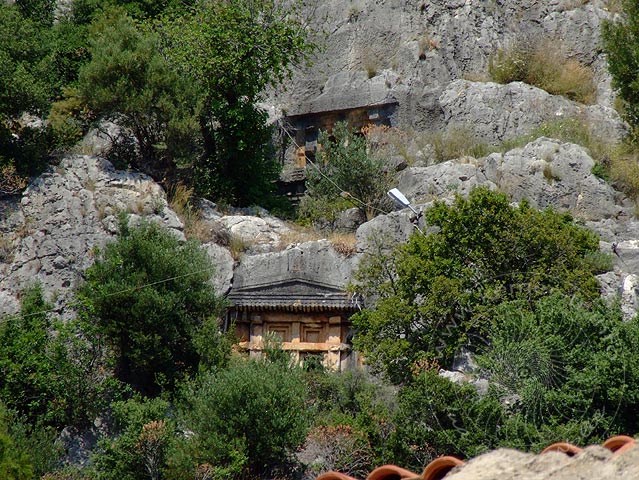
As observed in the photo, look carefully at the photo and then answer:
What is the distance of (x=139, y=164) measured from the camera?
2248 centimetres

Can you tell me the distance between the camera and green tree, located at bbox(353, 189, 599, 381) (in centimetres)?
1720

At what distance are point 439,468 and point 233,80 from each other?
681 inches

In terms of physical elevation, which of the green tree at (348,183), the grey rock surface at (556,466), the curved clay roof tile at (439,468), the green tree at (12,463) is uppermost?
the green tree at (348,183)

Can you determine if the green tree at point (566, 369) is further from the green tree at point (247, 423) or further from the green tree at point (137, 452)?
the green tree at point (137, 452)

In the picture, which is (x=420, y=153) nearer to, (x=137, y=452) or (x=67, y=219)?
(x=67, y=219)

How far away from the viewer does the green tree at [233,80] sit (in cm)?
2361

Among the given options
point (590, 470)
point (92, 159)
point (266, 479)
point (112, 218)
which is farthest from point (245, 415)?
point (590, 470)

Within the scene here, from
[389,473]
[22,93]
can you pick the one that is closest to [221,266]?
[22,93]

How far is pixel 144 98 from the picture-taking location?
22.1 metres

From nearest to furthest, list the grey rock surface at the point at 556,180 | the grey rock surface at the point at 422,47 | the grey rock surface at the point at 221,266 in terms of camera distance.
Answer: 1. the grey rock surface at the point at 221,266
2. the grey rock surface at the point at 556,180
3. the grey rock surface at the point at 422,47

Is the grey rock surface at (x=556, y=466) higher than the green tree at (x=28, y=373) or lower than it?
higher

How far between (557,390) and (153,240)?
7.36 meters

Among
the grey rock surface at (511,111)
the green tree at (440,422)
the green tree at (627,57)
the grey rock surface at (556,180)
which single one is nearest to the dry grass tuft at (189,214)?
the grey rock surface at (556,180)

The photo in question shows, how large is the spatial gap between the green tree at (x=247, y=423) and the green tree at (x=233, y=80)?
26.0 ft
